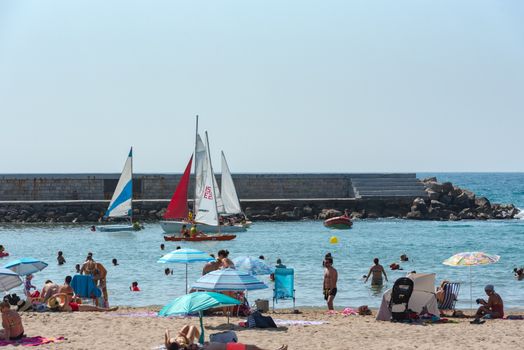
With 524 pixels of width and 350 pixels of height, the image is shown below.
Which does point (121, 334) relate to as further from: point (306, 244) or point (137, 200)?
point (137, 200)

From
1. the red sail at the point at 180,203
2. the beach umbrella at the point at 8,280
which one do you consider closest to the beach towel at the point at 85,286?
the beach umbrella at the point at 8,280

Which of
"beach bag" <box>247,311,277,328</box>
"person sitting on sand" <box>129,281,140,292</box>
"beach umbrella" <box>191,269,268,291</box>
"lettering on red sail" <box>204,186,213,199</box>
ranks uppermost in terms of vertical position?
"lettering on red sail" <box>204,186,213,199</box>

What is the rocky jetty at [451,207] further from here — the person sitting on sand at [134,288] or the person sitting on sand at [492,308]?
the person sitting on sand at [492,308]

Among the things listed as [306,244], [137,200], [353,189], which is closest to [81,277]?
[306,244]

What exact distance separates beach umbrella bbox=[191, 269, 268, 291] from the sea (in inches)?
236

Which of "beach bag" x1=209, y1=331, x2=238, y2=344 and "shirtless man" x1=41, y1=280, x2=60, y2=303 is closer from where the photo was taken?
"beach bag" x1=209, y1=331, x2=238, y2=344

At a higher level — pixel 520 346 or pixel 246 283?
pixel 246 283

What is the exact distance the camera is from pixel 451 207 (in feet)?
223

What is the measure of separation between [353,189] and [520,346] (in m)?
51.6

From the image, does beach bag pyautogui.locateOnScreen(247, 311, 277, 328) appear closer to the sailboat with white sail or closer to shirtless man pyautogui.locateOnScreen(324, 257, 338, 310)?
shirtless man pyautogui.locateOnScreen(324, 257, 338, 310)

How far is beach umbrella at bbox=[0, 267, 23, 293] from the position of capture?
19.0 m

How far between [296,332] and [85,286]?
20.2ft

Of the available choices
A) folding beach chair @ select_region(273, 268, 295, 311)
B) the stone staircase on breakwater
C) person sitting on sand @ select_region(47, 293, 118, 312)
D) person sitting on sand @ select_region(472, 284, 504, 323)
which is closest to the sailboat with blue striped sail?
the stone staircase on breakwater

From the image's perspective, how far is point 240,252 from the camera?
41.1 m
